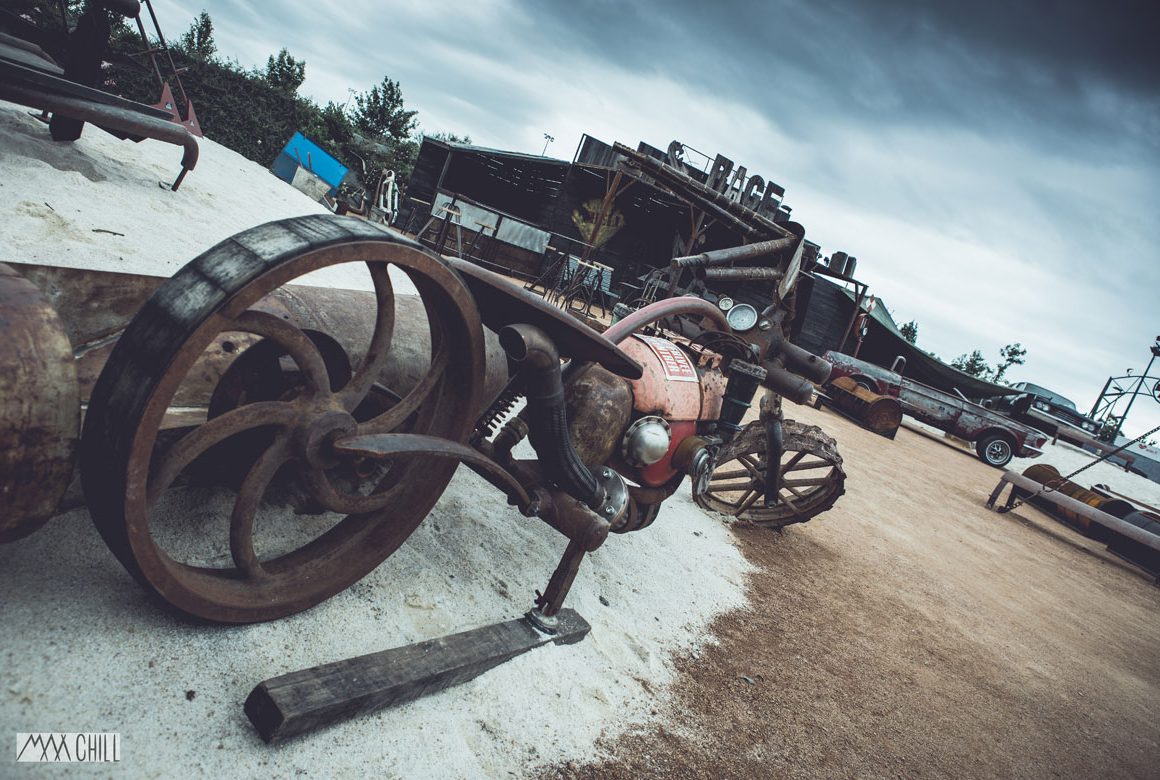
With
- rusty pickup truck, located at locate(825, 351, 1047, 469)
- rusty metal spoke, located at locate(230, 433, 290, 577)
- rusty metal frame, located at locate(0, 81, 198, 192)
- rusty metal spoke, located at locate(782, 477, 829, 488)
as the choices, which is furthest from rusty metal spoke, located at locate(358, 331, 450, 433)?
rusty pickup truck, located at locate(825, 351, 1047, 469)

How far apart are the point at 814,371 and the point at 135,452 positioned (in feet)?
9.57

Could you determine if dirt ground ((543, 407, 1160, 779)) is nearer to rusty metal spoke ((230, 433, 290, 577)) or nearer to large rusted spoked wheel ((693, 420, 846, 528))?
large rusted spoked wheel ((693, 420, 846, 528))

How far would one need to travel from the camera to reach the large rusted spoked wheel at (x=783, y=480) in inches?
149

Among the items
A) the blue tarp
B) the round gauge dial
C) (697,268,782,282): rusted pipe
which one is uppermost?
the blue tarp

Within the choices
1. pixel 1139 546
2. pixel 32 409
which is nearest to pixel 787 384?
pixel 32 409

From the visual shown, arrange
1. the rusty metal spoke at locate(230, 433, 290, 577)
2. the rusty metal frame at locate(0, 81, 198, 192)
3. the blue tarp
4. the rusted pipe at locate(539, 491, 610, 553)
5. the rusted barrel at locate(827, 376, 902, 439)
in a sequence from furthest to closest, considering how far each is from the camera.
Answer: the blue tarp
the rusted barrel at locate(827, 376, 902, 439)
the rusty metal frame at locate(0, 81, 198, 192)
the rusted pipe at locate(539, 491, 610, 553)
the rusty metal spoke at locate(230, 433, 290, 577)

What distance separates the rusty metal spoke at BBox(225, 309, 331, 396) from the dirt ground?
4.02 feet

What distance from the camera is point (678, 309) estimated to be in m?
2.54

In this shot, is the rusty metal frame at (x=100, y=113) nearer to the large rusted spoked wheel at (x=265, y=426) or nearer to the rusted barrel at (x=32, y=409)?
the large rusted spoked wheel at (x=265, y=426)

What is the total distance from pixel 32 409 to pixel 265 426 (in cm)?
60

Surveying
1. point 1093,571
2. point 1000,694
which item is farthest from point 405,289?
point 1093,571

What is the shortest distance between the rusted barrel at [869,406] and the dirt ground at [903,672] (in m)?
6.28

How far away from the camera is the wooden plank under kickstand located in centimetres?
132

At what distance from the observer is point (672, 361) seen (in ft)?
8.70
